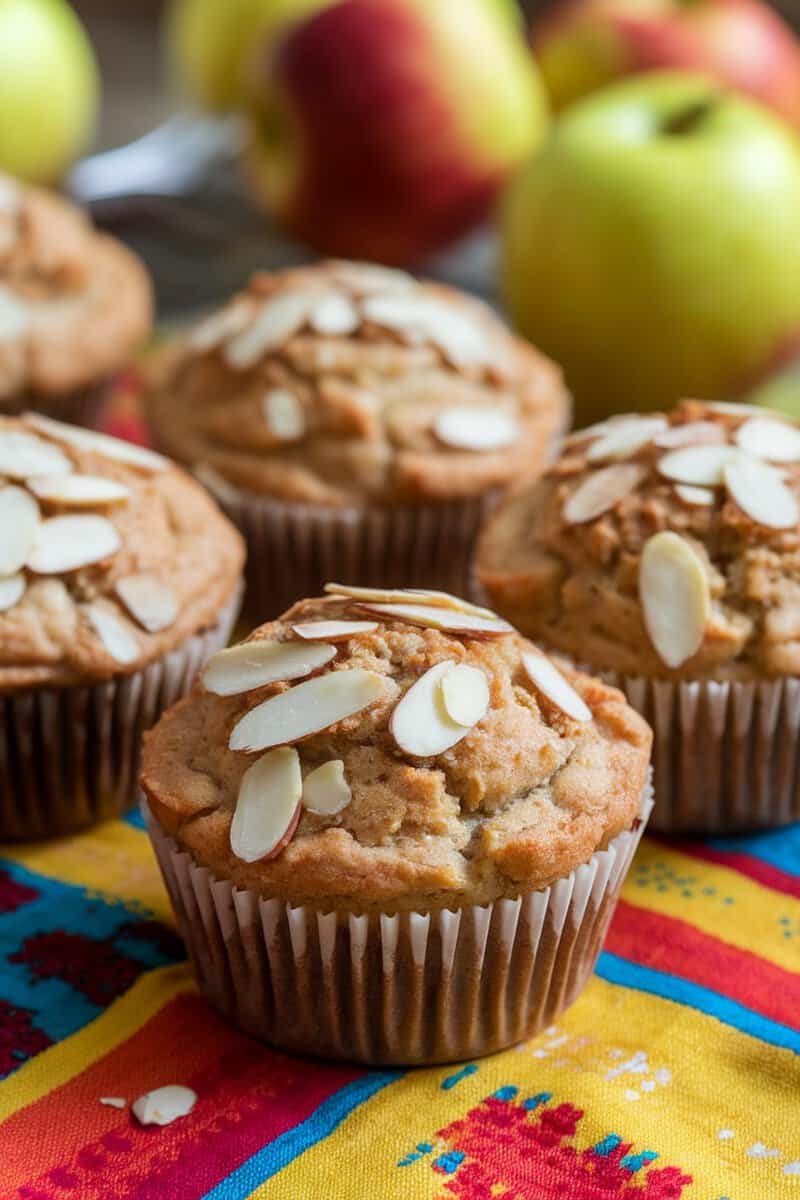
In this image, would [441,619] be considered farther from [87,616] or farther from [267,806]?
[87,616]

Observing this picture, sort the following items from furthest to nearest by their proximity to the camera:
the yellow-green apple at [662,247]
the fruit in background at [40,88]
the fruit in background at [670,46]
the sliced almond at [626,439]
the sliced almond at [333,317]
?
the fruit in background at [40,88]
the fruit in background at [670,46]
the yellow-green apple at [662,247]
the sliced almond at [333,317]
the sliced almond at [626,439]

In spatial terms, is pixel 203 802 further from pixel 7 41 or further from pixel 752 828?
pixel 7 41

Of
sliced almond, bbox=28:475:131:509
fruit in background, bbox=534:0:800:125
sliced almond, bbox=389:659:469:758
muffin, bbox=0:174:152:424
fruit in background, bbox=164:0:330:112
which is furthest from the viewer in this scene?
fruit in background, bbox=164:0:330:112

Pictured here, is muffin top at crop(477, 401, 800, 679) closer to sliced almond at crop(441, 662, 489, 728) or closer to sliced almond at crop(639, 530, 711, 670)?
sliced almond at crop(639, 530, 711, 670)

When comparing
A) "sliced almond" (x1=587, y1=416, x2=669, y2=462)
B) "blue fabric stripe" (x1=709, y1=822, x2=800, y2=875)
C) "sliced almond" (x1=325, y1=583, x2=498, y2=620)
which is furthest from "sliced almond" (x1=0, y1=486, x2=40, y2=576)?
"blue fabric stripe" (x1=709, y1=822, x2=800, y2=875)

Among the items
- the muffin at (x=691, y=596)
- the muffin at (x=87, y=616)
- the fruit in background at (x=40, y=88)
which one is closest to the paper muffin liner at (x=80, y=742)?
the muffin at (x=87, y=616)

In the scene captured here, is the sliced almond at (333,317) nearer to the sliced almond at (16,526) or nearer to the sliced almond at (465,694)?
the sliced almond at (16,526)

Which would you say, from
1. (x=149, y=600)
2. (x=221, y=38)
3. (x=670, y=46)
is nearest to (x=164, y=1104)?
(x=149, y=600)
